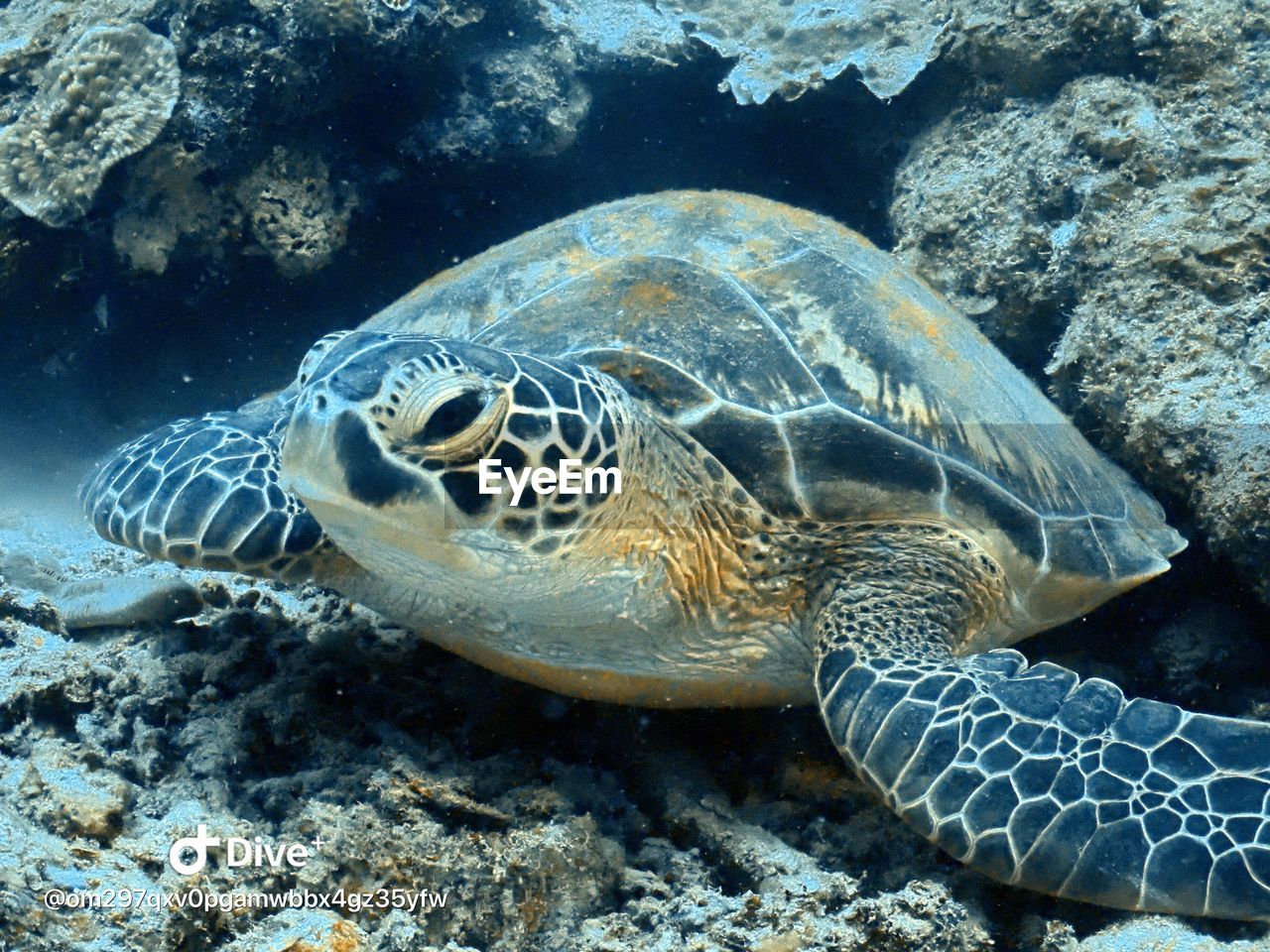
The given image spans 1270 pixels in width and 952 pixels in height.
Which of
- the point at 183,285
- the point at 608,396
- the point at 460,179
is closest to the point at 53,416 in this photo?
the point at 183,285

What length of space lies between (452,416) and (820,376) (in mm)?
1029

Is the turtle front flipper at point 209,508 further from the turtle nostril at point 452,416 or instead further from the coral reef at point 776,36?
the coral reef at point 776,36

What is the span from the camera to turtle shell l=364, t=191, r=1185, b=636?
6.65ft

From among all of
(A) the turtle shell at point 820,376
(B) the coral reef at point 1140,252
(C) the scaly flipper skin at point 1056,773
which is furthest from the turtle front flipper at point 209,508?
(B) the coral reef at point 1140,252

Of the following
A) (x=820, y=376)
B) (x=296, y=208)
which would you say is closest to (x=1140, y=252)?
(x=820, y=376)

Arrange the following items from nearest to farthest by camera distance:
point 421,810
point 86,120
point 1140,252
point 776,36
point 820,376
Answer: point 421,810 < point 820,376 < point 1140,252 < point 86,120 < point 776,36

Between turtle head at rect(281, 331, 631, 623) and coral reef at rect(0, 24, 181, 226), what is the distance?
2.53 meters

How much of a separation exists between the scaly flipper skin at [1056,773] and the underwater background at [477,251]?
0.32ft

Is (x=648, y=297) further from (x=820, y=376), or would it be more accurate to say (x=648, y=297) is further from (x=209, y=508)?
(x=209, y=508)

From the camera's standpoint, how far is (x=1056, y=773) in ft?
4.93

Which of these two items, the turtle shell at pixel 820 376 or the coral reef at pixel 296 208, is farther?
the coral reef at pixel 296 208

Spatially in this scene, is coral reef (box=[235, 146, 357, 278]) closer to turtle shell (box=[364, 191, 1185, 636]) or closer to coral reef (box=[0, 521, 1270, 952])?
turtle shell (box=[364, 191, 1185, 636])

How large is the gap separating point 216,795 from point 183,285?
10.7 feet

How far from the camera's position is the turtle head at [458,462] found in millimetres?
1397
